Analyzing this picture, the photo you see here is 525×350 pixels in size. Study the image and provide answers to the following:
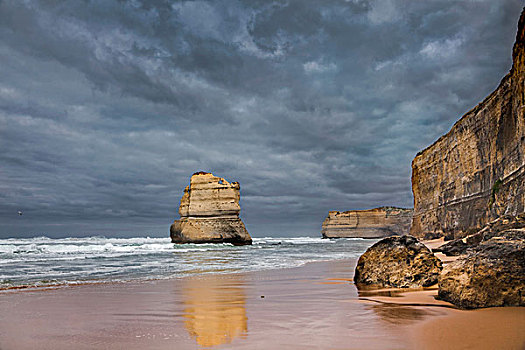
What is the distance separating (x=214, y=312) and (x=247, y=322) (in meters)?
0.72

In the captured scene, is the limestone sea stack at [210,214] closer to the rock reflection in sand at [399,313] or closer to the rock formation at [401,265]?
the rock formation at [401,265]

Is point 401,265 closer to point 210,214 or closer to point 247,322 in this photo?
point 247,322

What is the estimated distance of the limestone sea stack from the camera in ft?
118

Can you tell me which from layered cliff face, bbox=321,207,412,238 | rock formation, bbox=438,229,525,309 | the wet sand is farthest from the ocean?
layered cliff face, bbox=321,207,412,238

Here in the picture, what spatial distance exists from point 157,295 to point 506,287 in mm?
4397

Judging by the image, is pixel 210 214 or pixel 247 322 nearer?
pixel 247 322

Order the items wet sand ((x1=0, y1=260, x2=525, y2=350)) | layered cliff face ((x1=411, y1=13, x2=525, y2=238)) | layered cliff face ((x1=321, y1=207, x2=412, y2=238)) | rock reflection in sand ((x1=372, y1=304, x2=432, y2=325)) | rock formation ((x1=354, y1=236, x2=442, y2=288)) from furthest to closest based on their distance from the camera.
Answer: layered cliff face ((x1=321, y1=207, x2=412, y2=238)), layered cliff face ((x1=411, y1=13, x2=525, y2=238)), rock formation ((x1=354, y1=236, x2=442, y2=288)), rock reflection in sand ((x1=372, y1=304, x2=432, y2=325)), wet sand ((x1=0, y1=260, x2=525, y2=350))

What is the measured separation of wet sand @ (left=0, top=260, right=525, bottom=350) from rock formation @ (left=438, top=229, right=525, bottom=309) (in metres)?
0.18

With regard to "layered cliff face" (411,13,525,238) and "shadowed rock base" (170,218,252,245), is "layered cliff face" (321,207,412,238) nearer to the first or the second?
"layered cliff face" (411,13,525,238)

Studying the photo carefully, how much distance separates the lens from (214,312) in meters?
4.02

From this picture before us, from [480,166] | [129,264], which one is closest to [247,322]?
[129,264]

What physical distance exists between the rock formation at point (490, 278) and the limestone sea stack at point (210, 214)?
107 ft

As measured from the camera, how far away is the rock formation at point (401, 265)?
221 inches

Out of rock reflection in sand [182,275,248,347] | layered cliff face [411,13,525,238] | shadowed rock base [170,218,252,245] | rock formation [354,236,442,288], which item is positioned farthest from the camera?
shadowed rock base [170,218,252,245]
